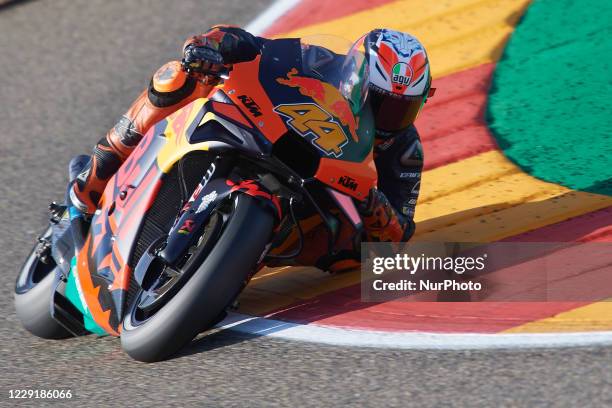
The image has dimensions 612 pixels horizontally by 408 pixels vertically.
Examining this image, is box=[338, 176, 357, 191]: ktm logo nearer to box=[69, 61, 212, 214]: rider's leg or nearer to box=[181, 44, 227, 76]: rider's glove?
box=[181, 44, 227, 76]: rider's glove

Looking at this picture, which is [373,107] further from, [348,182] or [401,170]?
[348,182]

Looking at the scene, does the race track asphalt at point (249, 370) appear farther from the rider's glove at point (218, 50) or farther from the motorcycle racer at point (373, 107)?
the rider's glove at point (218, 50)

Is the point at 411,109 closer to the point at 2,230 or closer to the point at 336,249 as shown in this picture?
the point at 336,249

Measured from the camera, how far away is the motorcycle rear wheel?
4602 mm

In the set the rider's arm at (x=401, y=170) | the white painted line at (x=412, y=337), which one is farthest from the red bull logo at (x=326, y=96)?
the white painted line at (x=412, y=337)

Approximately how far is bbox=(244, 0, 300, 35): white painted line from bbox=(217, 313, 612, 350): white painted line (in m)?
4.53

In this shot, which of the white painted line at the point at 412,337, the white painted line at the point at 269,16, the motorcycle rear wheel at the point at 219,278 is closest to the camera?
the motorcycle rear wheel at the point at 219,278

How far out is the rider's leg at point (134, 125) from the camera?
18.0 feet

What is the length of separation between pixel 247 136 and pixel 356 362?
1.01 metres

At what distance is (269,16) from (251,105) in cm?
485

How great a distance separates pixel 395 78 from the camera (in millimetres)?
5352

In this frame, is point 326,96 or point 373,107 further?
point 373,107

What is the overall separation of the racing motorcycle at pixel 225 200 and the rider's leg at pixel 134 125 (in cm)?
24
